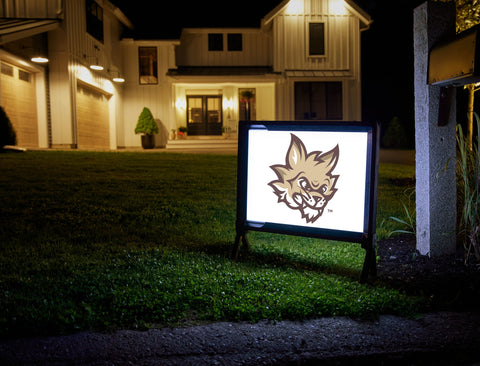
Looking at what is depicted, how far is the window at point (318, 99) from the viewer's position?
2280cm

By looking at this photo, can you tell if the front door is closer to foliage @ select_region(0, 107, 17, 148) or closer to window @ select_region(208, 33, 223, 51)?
window @ select_region(208, 33, 223, 51)

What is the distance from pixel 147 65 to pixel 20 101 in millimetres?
9036

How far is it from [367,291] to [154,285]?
1549 mm

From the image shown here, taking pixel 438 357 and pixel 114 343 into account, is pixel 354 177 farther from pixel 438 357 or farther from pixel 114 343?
pixel 114 343

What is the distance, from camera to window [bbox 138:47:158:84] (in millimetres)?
23172

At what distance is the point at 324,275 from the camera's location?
340cm

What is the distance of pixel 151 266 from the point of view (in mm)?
3602

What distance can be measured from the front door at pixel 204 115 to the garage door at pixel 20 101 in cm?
945

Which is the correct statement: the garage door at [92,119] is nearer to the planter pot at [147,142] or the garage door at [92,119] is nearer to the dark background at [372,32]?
the planter pot at [147,142]

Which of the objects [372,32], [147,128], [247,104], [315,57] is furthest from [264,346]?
[372,32]

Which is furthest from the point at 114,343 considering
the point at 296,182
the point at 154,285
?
the point at 296,182

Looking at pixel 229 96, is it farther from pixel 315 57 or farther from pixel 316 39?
pixel 316 39

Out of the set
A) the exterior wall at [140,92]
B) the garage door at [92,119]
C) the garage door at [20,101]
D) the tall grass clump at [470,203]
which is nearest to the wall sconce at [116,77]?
the garage door at [92,119]

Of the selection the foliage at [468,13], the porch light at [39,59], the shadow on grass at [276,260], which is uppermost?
the porch light at [39,59]
